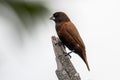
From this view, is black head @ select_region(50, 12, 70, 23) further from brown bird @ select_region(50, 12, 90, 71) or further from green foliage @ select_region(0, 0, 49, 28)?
green foliage @ select_region(0, 0, 49, 28)

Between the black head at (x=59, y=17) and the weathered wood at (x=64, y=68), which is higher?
the black head at (x=59, y=17)

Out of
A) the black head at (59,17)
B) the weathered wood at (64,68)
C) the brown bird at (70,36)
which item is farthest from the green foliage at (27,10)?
the black head at (59,17)

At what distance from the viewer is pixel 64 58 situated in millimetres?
2990

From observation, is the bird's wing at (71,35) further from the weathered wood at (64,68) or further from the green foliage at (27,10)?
the green foliage at (27,10)

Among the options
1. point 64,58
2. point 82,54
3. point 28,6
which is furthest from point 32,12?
point 82,54

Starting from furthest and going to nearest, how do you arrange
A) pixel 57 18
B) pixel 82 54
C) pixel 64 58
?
1. pixel 57 18
2. pixel 82 54
3. pixel 64 58

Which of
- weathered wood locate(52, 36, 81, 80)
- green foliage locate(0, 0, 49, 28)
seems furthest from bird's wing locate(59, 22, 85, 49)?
green foliage locate(0, 0, 49, 28)

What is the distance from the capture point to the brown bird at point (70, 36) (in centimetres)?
504

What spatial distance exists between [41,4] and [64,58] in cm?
160

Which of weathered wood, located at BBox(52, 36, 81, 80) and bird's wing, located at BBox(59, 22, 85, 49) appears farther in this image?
bird's wing, located at BBox(59, 22, 85, 49)

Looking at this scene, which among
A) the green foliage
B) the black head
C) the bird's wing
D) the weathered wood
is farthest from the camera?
the black head

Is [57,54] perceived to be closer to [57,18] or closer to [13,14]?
[13,14]

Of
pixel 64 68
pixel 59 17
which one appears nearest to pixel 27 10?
pixel 64 68

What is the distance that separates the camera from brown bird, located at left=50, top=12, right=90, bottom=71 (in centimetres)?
504
